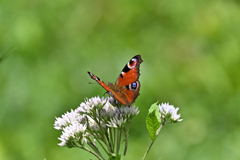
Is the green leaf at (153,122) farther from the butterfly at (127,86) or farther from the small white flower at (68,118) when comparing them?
the small white flower at (68,118)

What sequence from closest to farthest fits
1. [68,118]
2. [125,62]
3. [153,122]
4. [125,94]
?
[153,122], [125,94], [68,118], [125,62]

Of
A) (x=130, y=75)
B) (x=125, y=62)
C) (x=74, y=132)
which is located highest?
(x=125, y=62)

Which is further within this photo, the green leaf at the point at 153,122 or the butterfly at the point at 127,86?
the butterfly at the point at 127,86

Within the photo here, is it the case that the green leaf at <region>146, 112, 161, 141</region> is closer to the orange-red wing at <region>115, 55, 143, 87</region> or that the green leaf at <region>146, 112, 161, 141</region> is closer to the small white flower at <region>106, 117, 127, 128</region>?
the small white flower at <region>106, 117, 127, 128</region>

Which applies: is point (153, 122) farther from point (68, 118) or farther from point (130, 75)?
point (68, 118)

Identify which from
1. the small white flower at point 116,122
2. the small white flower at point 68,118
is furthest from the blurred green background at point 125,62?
the small white flower at point 116,122

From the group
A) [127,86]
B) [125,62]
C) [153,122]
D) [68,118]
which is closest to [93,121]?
[68,118]

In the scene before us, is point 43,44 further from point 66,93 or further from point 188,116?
point 188,116
